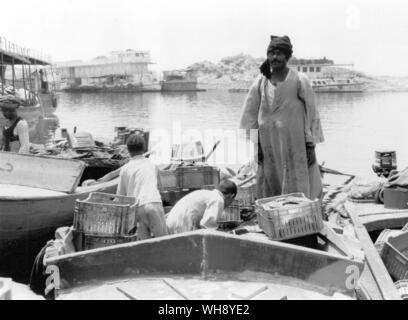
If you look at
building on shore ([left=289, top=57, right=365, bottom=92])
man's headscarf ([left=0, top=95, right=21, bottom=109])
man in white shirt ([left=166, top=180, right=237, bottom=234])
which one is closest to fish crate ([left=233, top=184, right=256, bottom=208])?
man in white shirt ([left=166, top=180, right=237, bottom=234])

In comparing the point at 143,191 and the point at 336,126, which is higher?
the point at 143,191

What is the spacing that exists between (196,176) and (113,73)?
8312 centimetres

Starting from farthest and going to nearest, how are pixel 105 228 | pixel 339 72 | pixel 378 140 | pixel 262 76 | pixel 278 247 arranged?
pixel 339 72, pixel 378 140, pixel 262 76, pixel 105 228, pixel 278 247

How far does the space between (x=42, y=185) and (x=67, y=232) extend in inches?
90.7

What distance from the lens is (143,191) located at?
206 inches

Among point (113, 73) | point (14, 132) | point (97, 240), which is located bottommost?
point (97, 240)

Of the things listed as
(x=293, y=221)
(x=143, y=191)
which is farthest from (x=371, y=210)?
(x=143, y=191)

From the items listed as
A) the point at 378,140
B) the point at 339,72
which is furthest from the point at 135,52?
the point at 378,140

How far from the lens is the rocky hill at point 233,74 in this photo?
329 ft

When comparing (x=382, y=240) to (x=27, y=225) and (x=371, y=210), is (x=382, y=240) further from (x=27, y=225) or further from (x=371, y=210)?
(x=27, y=225)

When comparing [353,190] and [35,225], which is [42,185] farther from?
[353,190]

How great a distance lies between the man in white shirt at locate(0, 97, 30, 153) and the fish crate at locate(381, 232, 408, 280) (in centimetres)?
487

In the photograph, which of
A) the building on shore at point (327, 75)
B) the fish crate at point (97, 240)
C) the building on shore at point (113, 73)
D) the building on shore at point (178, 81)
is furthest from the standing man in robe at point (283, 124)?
the building on shore at point (178, 81)

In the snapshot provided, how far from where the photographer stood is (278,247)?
13.0 feet
